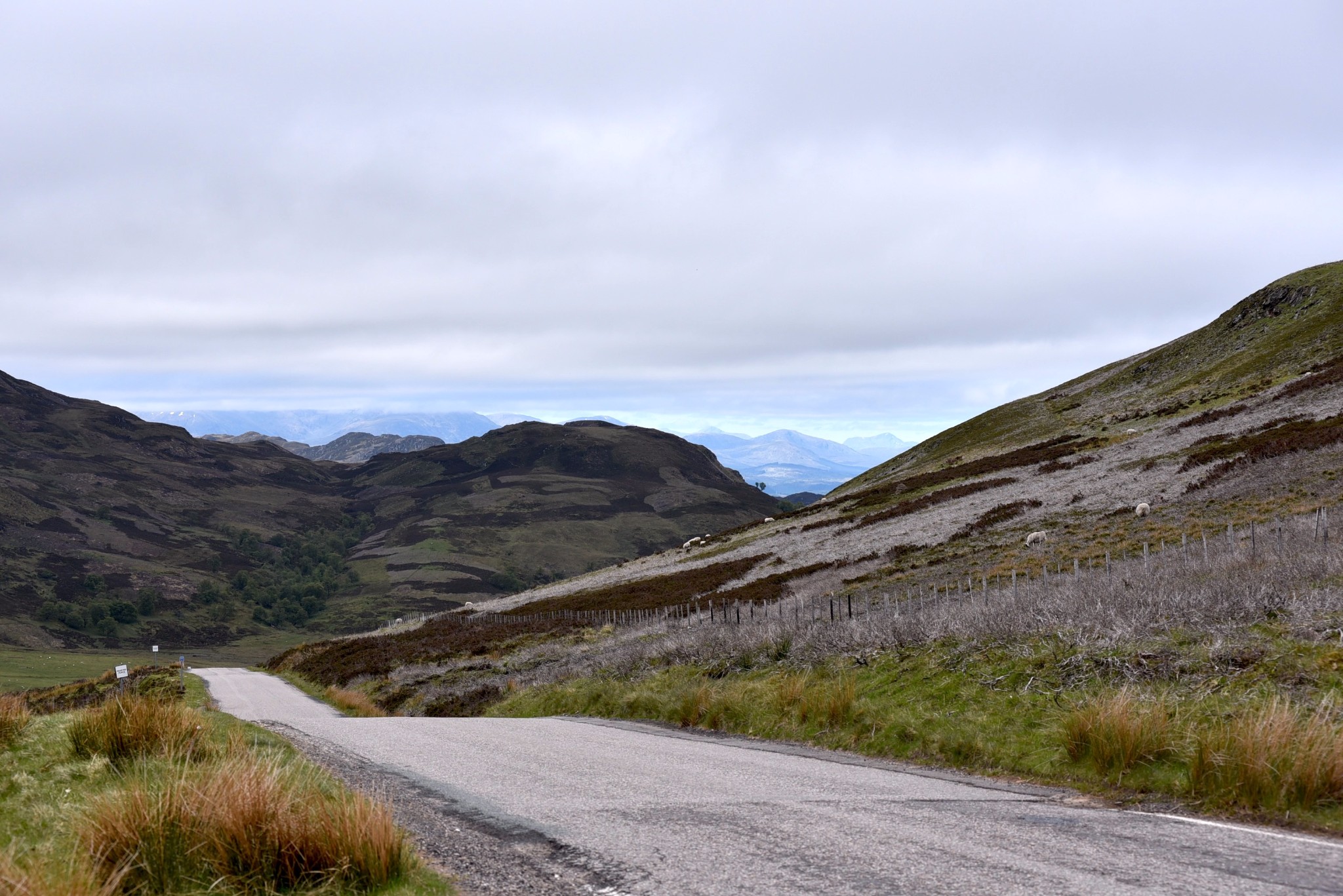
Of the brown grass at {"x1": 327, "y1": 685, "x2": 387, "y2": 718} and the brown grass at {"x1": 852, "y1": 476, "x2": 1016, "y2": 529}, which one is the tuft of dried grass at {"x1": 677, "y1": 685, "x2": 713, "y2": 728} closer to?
the brown grass at {"x1": 327, "y1": 685, "x2": 387, "y2": 718}

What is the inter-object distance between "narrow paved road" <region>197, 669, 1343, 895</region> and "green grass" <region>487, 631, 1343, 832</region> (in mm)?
870

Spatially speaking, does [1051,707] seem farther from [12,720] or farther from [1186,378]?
[1186,378]

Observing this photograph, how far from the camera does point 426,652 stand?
49.8 m

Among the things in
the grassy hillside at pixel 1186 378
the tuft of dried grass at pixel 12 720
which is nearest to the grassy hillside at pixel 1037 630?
the grassy hillside at pixel 1186 378

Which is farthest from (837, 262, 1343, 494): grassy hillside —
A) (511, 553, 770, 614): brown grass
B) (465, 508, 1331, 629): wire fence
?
(465, 508, 1331, 629): wire fence

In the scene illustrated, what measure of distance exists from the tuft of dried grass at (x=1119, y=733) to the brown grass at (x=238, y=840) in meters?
7.91

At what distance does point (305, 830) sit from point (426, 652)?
150 feet

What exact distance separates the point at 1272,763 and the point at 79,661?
176509mm

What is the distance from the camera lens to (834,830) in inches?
318

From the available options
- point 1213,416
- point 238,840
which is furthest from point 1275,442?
point 238,840

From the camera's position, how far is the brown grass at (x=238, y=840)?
20.0 feet

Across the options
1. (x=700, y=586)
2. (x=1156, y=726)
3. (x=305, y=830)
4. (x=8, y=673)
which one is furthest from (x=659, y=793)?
(x=8, y=673)

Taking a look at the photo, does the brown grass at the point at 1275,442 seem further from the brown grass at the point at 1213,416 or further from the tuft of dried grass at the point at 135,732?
the tuft of dried grass at the point at 135,732

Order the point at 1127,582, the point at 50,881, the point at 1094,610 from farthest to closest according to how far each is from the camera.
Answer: the point at 1127,582, the point at 1094,610, the point at 50,881
